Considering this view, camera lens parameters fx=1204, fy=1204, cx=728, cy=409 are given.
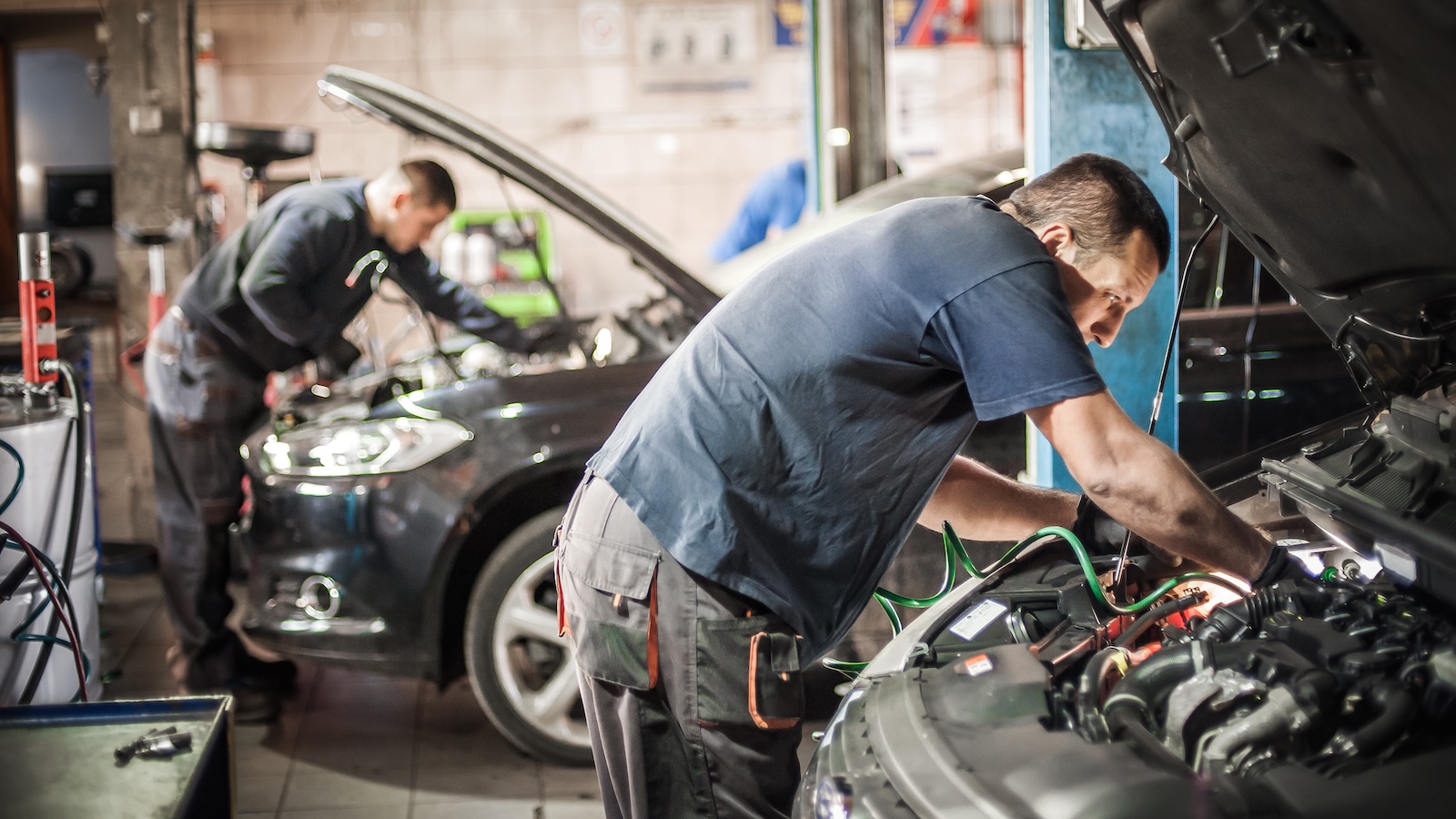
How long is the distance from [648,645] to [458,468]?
148cm

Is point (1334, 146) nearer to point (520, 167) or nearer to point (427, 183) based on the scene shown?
point (520, 167)

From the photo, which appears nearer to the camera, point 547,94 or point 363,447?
point 363,447

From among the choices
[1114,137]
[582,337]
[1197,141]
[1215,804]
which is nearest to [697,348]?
[1197,141]

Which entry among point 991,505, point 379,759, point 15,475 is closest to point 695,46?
point 379,759

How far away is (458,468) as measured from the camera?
9.95 ft

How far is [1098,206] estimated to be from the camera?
1.65m

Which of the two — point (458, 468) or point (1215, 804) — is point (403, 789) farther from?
point (1215, 804)

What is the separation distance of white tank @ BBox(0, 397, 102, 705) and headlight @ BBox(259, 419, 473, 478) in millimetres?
497

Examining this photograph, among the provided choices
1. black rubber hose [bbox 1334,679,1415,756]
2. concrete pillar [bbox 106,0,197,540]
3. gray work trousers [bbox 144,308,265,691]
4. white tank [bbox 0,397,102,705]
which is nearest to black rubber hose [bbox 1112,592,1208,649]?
black rubber hose [bbox 1334,679,1415,756]

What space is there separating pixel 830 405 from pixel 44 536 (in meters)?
1.97

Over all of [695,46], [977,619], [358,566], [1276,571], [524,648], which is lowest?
[524,648]

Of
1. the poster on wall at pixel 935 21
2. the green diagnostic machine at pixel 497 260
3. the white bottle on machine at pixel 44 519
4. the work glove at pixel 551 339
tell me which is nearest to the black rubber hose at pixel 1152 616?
the white bottle on machine at pixel 44 519

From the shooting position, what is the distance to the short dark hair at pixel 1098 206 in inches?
64.8

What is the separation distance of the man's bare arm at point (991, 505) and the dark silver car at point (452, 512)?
1231 mm
